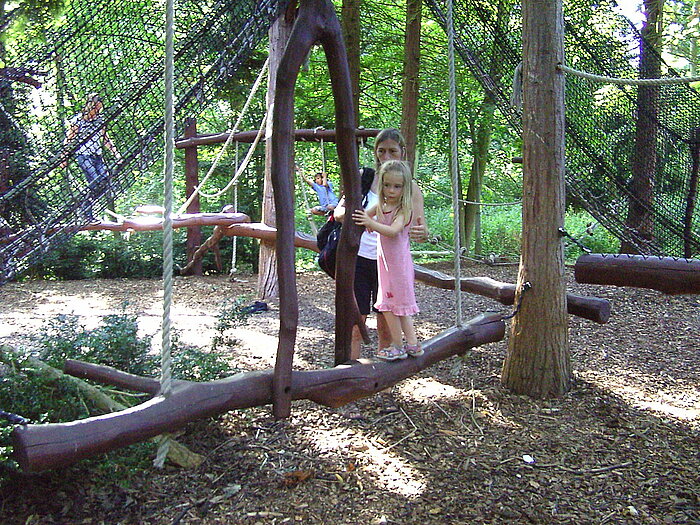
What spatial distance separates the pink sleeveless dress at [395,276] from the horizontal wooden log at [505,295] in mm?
1499

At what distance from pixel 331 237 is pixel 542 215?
1.19 meters

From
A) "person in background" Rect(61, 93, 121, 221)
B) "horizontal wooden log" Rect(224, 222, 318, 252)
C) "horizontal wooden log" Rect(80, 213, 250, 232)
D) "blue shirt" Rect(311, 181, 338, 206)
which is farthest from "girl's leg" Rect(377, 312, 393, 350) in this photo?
"blue shirt" Rect(311, 181, 338, 206)

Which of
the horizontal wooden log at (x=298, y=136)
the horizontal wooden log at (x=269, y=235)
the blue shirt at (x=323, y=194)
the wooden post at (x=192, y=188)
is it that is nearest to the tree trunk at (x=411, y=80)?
the horizontal wooden log at (x=298, y=136)

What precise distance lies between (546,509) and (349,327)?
1040 millimetres

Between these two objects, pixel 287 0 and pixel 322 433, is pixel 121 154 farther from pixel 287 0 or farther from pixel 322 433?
pixel 322 433

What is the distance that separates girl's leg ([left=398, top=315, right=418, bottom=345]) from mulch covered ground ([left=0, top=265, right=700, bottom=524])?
1.63 feet

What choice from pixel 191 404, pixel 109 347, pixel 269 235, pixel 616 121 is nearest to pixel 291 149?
Answer: pixel 191 404

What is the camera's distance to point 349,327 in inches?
98.0

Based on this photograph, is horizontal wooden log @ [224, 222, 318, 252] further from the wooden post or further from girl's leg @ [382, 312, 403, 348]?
girl's leg @ [382, 312, 403, 348]

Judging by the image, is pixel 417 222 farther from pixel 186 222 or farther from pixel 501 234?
pixel 501 234

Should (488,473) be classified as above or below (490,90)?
below

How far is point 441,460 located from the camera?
9.18 ft

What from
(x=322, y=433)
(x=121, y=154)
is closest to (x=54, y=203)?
(x=121, y=154)

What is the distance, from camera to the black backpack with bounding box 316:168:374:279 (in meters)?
3.07
